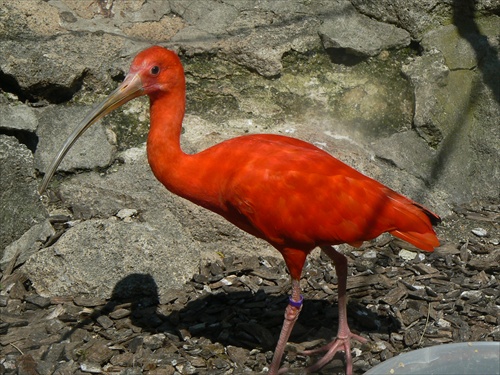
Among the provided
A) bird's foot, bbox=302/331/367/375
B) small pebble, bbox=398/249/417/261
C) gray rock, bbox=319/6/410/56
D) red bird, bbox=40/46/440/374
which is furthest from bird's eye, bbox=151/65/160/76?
gray rock, bbox=319/6/410/56

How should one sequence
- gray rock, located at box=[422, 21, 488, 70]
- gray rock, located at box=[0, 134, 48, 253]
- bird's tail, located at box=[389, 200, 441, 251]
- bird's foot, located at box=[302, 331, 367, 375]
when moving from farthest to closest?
1. gray rock, located at box=[422, 21, 488, 70]
2. gray rock, located at box=[0, 134, 48, 253]
3. bird's foot, located at box=[302, 331, 367, 375]
4. bird's tail, located at box=[389, 200, 441, 251]

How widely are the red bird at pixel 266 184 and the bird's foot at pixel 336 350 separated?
0.99 feet

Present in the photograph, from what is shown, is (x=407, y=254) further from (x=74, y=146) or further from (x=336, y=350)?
(x=74, y=146)

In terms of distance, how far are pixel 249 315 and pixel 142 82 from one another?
5.16ft

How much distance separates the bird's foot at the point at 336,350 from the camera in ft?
15.3

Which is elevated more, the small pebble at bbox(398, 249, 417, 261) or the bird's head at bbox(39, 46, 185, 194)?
the bird's head at bbox(39, 46, 185, 194)

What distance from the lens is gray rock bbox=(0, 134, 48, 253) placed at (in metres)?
5.25

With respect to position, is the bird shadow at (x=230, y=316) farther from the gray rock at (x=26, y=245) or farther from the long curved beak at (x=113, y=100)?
the long curved beak at (x=113, y=100)

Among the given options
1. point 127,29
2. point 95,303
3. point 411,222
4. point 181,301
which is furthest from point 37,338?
point 127,29

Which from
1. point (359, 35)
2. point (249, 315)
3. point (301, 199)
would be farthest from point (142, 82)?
point (359, 35)

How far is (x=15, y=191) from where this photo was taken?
209 inches

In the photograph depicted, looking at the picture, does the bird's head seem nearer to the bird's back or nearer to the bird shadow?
the bird's back

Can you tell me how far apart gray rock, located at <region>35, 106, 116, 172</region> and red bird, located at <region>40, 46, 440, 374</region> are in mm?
1349

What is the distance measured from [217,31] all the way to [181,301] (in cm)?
226
